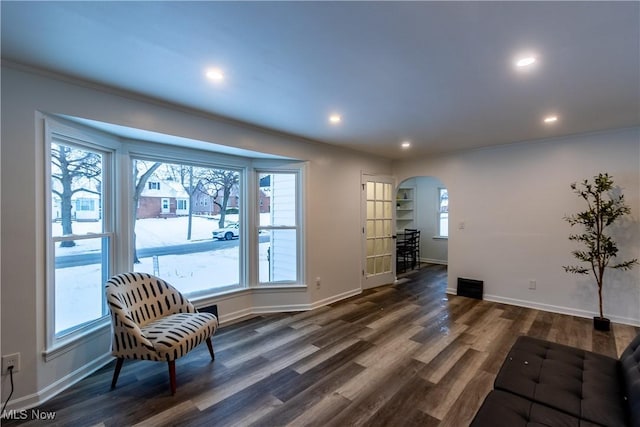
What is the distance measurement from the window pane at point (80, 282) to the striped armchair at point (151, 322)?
359mm

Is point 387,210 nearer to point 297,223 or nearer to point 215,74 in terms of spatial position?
point 297,223

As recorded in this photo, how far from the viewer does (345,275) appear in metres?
4.59

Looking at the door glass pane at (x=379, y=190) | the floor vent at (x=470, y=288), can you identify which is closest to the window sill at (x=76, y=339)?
the door glass pane at (x=379, y=190)

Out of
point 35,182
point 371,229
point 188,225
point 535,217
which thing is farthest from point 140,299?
point 535,217

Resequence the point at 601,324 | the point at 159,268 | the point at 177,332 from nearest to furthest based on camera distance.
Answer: the point at 177,332
the point at 159,268
the point at 601,324

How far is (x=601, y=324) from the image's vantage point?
3.31 meters

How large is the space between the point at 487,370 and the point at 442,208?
539 cm

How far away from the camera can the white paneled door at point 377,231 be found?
4969 mm

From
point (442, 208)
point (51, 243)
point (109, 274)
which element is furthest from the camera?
point (442, 208)

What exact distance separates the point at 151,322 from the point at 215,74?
7.13ft

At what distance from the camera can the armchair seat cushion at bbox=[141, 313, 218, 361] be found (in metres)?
2.13

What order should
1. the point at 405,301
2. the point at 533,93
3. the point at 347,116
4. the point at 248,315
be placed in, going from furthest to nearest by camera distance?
the point at 405,301
the point at 248,315
the point at 347,116
the point at 533,93

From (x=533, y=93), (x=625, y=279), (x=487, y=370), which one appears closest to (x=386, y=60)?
(x=533, y=93)

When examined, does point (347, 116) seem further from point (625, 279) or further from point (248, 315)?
point (625, 279)
